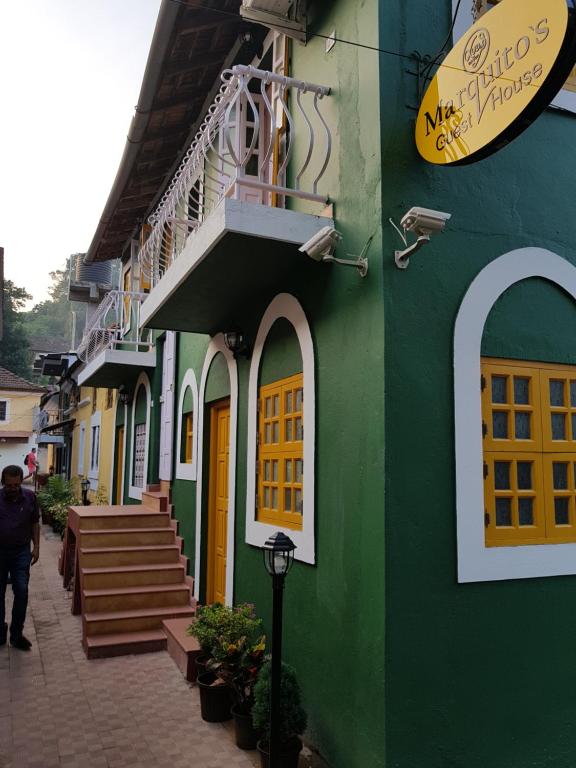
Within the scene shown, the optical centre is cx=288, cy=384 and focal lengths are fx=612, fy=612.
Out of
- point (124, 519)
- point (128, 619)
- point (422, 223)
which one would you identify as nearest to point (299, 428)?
point (422, 223)

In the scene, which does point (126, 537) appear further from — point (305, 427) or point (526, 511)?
point (526, 511)

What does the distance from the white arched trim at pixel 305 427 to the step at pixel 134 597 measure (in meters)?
1.95

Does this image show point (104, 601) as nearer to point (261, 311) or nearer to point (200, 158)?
point (261, 311)

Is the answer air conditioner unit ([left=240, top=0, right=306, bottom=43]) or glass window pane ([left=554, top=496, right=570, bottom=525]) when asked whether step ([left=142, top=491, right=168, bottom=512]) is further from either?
air conditioner unit ([left=240, top=0, right=306, bottom=43])

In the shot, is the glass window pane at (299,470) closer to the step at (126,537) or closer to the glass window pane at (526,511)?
the glass window pane at (526,511)

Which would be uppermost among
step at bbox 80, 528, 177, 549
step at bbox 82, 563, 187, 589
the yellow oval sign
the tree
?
the tree

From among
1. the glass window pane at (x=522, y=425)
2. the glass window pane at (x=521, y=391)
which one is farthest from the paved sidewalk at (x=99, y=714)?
the glass window pane at (x=521, y=391)

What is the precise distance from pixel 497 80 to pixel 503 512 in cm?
258

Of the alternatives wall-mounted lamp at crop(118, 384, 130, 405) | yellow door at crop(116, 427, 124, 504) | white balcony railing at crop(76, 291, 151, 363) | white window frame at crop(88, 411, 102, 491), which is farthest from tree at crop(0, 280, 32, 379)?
wall-mounted lamp at crop(118, 384, 130, 405)

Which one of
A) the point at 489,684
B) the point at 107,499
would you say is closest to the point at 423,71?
the point at 489,684

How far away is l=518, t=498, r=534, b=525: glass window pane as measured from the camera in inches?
159

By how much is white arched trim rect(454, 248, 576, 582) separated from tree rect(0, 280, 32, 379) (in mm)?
37315

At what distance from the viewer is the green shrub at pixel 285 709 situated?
379 cm

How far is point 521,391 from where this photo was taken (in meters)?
4.18
